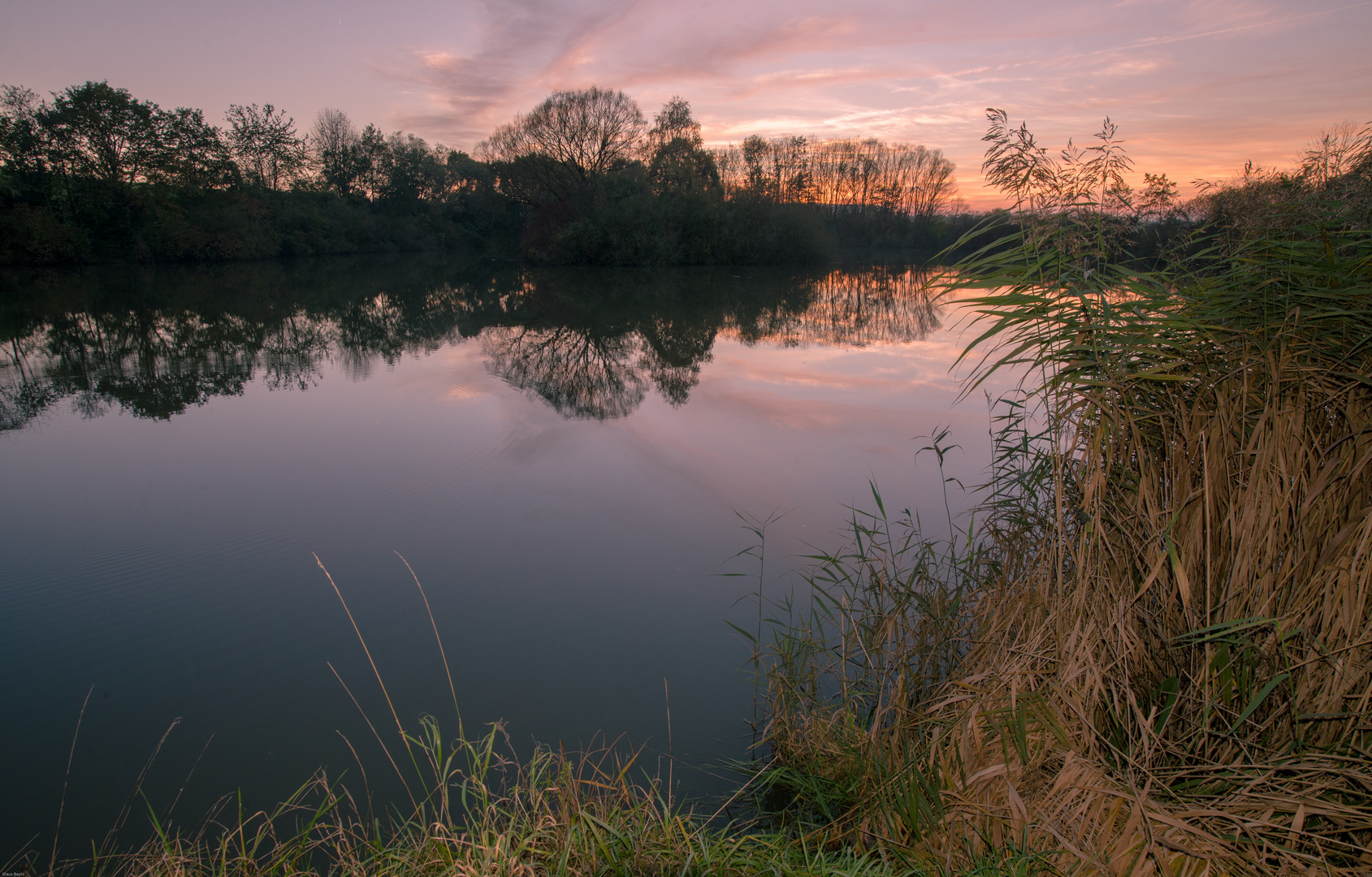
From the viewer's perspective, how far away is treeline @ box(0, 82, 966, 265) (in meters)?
26.1

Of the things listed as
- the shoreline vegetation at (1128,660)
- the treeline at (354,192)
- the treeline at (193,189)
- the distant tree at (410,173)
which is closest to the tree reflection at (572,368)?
the shoreline vegetation at (1128,660)

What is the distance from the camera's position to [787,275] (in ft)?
88.5

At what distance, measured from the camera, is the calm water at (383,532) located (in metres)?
2.59

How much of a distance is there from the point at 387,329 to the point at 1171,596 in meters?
14.0

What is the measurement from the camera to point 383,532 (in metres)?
4.22

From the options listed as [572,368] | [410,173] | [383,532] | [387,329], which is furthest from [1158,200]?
[410,173]

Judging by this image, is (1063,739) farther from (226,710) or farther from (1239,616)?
(226,710)

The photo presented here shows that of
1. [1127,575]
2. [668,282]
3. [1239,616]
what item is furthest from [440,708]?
[668,282]

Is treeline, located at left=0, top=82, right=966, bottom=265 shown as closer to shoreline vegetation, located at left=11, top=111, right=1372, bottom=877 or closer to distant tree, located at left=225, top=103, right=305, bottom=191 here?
distant tree, located at left=225, top=103, right=305, bottom=191

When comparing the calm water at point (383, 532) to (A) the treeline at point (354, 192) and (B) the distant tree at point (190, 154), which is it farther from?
(B) the distant tree at point (190, 154)

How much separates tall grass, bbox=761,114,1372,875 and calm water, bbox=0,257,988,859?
108cm

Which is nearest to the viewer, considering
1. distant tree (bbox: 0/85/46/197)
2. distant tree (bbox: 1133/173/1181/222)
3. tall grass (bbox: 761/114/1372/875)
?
tall grass (bbox: 761/114/1372/875)

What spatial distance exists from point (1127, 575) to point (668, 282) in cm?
2094

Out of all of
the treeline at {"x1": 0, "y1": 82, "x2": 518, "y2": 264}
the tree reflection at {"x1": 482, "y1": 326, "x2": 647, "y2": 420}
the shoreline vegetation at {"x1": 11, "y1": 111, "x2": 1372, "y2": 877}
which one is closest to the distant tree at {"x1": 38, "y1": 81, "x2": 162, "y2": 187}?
the treeline at {"x1": 0, "y1": 82, "x2": 518, "y2": 264}
